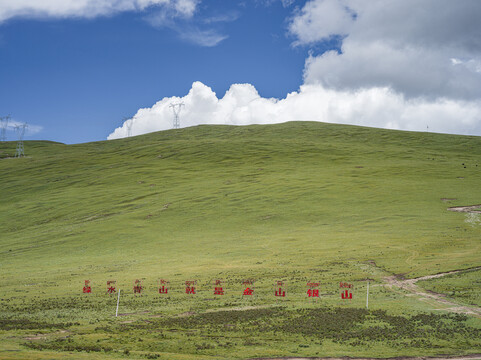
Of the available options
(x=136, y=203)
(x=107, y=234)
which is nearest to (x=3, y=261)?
(x=107, y=234)

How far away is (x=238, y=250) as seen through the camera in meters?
79.4

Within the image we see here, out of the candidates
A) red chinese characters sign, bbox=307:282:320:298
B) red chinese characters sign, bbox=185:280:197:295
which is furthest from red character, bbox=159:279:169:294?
red chinese characters sign, bbox=307:282:320:298

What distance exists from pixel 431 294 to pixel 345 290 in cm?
978

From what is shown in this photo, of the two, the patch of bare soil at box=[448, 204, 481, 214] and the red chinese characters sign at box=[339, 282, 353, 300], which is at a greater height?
the patch of bare soil at box=[448, 204, 481, 214]

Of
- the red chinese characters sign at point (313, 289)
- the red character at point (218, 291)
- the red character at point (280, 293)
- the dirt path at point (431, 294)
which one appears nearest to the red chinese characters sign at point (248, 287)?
the red character at point (218, 291)

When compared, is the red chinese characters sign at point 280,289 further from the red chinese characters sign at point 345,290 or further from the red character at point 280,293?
the red chinese characters sign at point 345,290

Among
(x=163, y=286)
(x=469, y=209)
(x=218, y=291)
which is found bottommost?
(x=163, y=286)

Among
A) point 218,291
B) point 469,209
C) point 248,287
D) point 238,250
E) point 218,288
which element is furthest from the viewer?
point 469,209

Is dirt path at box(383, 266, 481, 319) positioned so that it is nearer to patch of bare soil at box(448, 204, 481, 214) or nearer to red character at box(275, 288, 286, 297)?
red character at box(275, 288, 286, 297)

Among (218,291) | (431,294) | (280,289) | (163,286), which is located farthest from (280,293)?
(431,294)

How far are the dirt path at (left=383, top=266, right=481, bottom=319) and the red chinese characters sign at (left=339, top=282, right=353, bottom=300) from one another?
4930mm

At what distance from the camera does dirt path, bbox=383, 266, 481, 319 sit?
3947cm

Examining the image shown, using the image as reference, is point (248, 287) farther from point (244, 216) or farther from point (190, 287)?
point (244, 216)

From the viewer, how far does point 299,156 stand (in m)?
189
